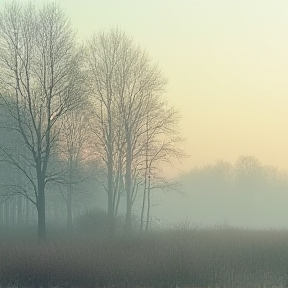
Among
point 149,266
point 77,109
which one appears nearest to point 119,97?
point 77,109

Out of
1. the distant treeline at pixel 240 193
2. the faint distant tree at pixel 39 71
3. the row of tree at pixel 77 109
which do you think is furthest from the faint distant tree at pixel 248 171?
the faint distant tree at pixel 39 71

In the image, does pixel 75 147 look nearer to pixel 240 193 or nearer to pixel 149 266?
pixel 149 266

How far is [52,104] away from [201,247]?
503 inches

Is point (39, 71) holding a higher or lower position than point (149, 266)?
higher

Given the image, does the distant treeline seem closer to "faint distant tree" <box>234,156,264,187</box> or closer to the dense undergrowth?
"faint distant tree" <box>234,156,264,187</box>

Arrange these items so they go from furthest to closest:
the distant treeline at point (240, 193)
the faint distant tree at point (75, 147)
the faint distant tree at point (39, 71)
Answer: the distant treeline at point (240, 193) → the faint distant tree at point (75, 147) → the faint distant tree at point (39, 71)

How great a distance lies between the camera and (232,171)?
135000 mm

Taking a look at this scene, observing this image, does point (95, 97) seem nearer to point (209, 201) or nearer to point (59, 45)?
point (59, 45)

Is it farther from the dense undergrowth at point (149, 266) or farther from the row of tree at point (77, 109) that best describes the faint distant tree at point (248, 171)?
the dense undergrowth at point (149, 266)

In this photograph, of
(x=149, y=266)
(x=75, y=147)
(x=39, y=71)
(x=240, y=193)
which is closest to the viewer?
(x=149, y=266)

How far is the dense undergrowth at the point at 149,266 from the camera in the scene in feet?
54.3

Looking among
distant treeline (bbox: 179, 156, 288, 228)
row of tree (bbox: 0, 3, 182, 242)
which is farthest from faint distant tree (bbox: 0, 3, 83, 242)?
Answer: distant treeline (bbox: 179, 156, 288, 228)

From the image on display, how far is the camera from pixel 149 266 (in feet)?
57.4

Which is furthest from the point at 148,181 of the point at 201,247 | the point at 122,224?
the point at 201,247
